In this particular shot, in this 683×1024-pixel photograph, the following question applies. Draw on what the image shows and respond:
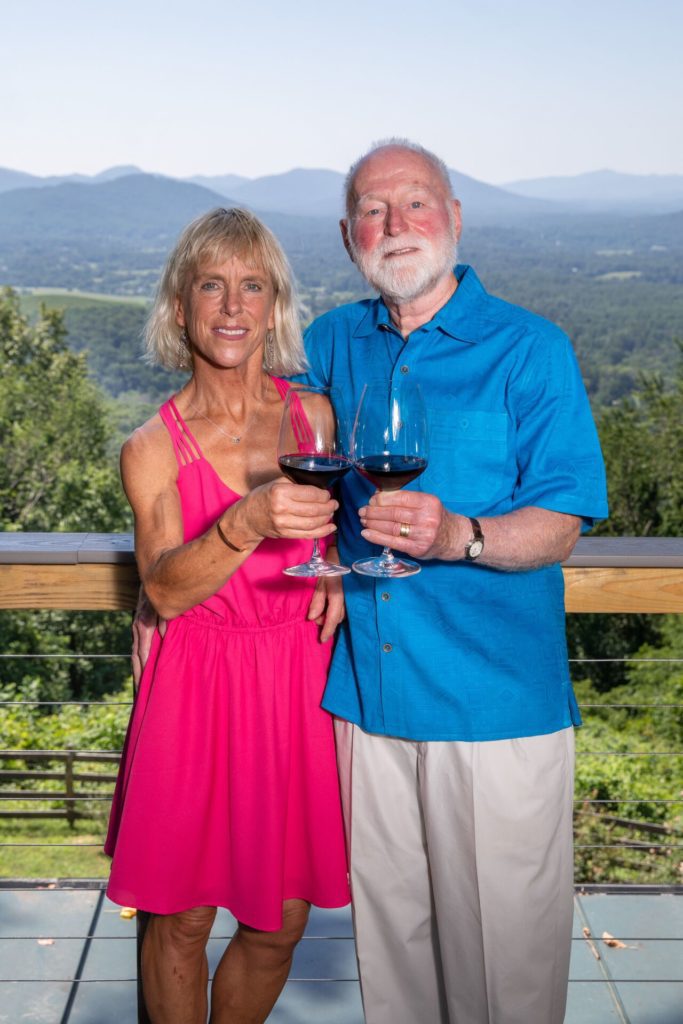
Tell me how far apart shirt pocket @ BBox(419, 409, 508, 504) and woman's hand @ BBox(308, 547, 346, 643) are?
22 centimetres

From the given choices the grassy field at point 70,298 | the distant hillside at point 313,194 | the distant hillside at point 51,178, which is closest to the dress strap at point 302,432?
the grassy field at point 70,298

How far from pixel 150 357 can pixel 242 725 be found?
2.08 feet

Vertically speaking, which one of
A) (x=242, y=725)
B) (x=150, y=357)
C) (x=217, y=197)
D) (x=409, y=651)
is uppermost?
(x=217, y=197)

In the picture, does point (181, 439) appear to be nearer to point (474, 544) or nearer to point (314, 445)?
point (314, 445)

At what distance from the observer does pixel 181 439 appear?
1682mm

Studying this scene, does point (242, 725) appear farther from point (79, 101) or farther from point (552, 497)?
point (79, 101)

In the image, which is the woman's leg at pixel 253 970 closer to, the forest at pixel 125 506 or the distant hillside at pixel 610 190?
the forest at pixel 125 506

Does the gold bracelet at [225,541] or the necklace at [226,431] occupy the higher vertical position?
the necklace at [226,431]

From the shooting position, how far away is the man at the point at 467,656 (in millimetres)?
1566

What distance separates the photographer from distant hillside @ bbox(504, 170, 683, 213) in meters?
61.0

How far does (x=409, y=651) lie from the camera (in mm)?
1594

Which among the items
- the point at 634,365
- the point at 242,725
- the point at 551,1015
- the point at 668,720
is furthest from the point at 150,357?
the point at 634,365

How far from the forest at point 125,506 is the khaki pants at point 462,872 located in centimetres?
1026

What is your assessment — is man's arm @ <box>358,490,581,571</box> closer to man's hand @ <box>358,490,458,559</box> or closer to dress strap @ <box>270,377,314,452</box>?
man's hand @ <box>358,490,458,559</box>
